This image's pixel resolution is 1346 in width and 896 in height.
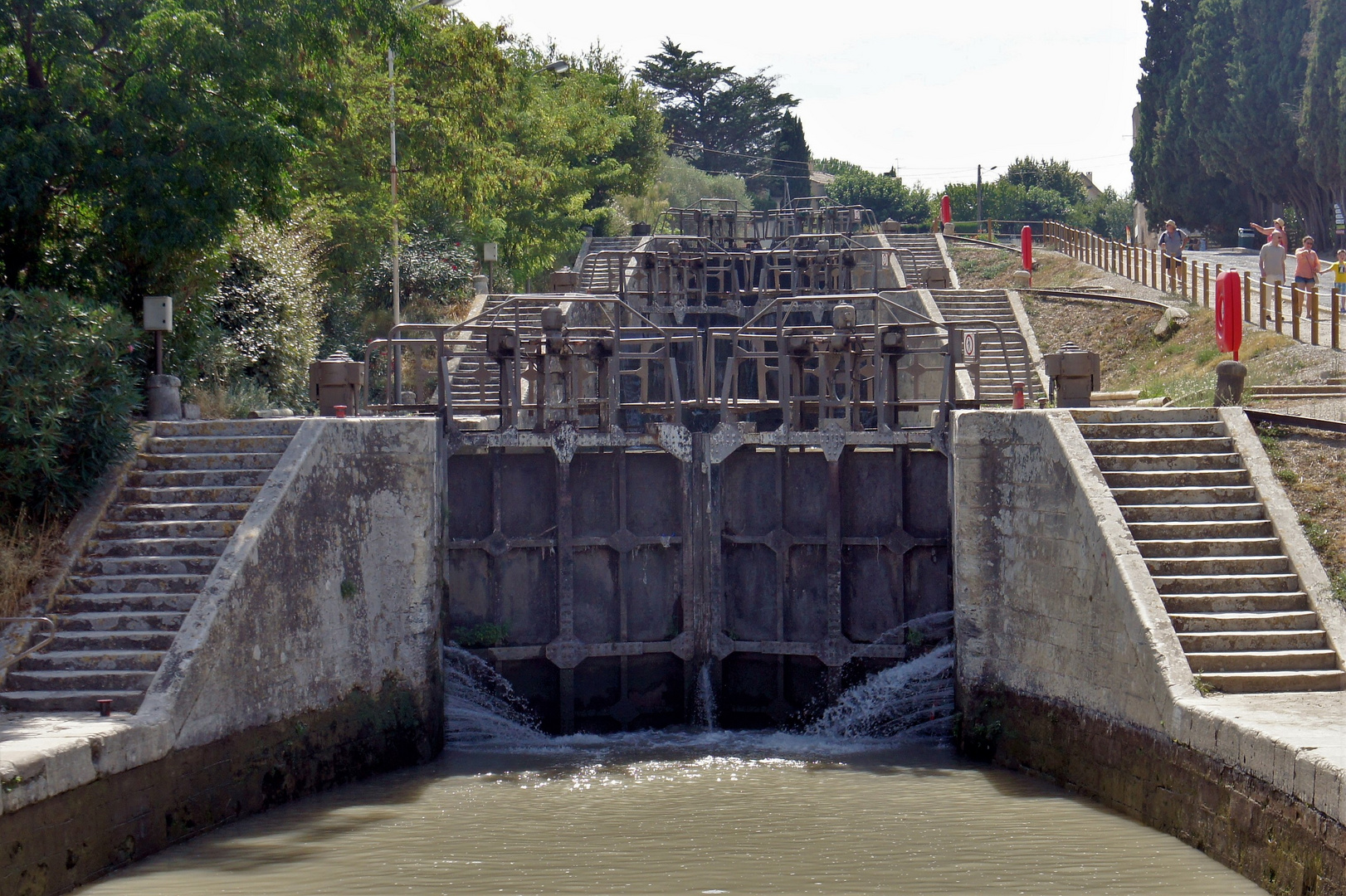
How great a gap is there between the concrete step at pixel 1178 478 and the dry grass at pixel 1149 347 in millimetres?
3201

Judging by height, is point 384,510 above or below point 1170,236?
below

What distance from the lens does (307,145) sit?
16.1m

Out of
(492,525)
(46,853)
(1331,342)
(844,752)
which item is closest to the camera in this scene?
(46,853)

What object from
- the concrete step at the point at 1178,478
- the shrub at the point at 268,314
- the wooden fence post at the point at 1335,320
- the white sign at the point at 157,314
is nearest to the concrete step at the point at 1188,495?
the concrete step at the point at 1178,478

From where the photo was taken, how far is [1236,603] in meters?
11.9

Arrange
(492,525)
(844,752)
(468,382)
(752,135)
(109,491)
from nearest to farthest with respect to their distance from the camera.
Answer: (109,491), (844,752), (492,525), (468,382), (752,135)

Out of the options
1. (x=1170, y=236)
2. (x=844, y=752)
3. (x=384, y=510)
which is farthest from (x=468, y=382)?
(x=1170, y=236)

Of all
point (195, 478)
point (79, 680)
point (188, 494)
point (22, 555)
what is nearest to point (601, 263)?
point (195, 478)

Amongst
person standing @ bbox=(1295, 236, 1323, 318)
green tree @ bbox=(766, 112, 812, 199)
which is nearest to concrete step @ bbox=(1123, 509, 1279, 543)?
person standing @ bbox=(1295, 236, 1323, 318)

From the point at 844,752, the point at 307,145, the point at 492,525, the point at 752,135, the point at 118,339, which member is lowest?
the point at 844,752

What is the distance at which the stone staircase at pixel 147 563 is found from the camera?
11422 millimetres

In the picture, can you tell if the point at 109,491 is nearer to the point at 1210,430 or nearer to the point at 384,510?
the point at 384,510

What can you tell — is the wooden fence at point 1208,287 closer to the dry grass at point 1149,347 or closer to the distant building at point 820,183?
the dry grass at point 1149,347

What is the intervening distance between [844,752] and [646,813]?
10.1ft
